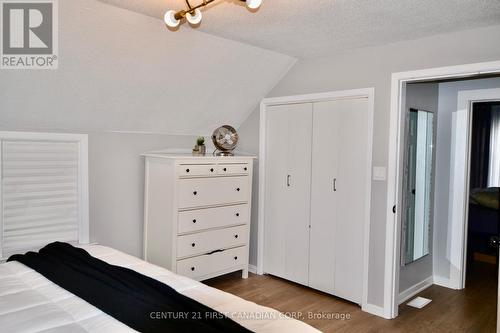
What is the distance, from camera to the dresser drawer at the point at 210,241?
3.45m

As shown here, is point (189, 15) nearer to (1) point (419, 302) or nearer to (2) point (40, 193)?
(2) point (40, 193)

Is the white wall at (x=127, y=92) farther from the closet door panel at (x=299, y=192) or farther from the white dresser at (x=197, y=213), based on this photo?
the closet door panel at (x=299, y=192)

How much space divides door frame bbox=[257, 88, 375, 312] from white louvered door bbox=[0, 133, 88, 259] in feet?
5.66

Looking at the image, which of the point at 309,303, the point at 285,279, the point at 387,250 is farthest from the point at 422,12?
the point at 285,279

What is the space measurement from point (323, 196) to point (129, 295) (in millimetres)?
2230

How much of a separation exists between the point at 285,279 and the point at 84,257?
2232 millimetres

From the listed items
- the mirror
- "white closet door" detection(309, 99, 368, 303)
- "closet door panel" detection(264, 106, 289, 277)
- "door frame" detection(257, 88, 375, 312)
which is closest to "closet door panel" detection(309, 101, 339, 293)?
"white closet door" detection(309, 99, 368, 303)

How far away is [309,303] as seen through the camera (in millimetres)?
3447

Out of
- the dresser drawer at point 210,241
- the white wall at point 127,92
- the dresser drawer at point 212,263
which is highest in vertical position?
the white wall at point 127,92

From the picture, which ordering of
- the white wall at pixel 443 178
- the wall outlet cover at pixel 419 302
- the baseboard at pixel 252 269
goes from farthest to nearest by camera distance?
the baseboard at pixel 252 269
the white wall at pixel 443 178
the wall outlet cover at pixel 419 302

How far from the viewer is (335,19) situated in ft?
8.73

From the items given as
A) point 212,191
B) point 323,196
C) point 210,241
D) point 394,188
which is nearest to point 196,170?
point 212,191

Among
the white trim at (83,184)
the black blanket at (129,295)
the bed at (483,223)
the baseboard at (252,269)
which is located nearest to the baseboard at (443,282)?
the bed at (483,223)

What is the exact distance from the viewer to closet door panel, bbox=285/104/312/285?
3.74 m
